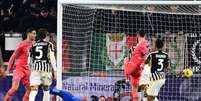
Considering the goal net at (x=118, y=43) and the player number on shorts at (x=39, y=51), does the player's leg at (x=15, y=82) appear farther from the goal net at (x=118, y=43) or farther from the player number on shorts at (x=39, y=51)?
the goal net at (x=118, y=43)

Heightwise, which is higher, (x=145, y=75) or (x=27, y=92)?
(x=145, y=75)

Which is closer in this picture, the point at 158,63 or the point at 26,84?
the point at 158,63

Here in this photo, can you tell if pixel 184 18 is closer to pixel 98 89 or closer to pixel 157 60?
pixel 157 60

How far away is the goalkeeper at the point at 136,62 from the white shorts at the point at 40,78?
1.72m

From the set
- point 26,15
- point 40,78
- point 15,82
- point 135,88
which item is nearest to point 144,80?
point 135,88

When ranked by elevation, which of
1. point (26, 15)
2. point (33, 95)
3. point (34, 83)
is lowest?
point (33, 95)

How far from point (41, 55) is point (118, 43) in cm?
168

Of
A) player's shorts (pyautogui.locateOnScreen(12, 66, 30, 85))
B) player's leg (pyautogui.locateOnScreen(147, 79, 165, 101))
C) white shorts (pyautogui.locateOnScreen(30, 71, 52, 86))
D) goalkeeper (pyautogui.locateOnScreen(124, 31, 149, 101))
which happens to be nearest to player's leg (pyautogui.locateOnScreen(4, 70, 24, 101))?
player's shorts (pyautogui.locateOnScreen(12, 66, 30, 85))

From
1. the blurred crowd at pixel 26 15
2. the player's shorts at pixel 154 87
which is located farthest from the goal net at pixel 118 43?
the blurred crowd at pixel 26 15

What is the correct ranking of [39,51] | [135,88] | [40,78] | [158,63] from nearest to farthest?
1. [158,63]
2. [39,51]
3. [40,78]
4. [135,88]

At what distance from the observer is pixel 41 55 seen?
1407 centimetres

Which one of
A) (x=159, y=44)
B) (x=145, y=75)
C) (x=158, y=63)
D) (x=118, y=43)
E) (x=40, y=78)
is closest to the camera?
(x=159, y=44)

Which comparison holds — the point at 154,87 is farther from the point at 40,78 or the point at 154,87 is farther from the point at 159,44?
the point at 40,78

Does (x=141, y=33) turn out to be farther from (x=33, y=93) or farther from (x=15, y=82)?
(x=15, y=82)
